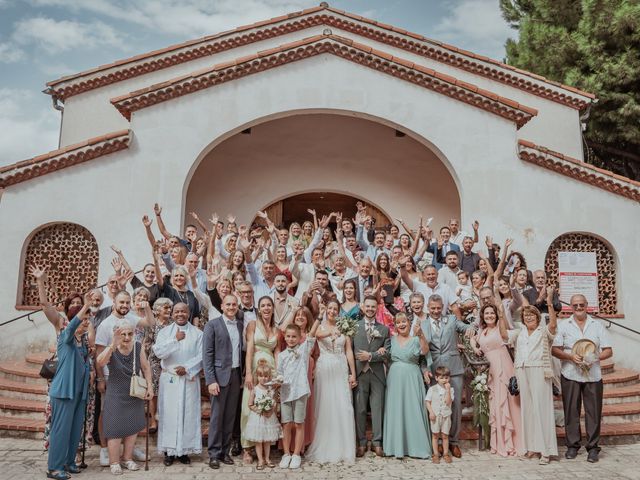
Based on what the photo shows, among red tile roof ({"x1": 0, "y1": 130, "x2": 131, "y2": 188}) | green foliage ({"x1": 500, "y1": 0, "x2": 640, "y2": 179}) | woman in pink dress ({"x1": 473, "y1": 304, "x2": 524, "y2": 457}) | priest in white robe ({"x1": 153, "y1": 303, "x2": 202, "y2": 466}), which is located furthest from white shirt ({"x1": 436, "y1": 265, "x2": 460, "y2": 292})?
green foliage ({"x1": 500, "y1": 0, "x2": 640, "y2": 179})

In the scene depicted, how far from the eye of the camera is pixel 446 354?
6.79m

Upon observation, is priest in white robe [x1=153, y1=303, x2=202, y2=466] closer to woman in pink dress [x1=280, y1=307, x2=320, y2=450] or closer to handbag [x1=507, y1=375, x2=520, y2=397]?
woman in pink dress [x1=280, y1=307, x2=320, y2=450]

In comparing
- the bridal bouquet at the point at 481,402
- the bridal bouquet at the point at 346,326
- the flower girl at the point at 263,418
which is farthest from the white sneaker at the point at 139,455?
the bridal bouquet at the point at 481,402

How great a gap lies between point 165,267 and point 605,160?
16200 mm

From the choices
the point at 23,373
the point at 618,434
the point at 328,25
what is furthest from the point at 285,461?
the point at 328,25

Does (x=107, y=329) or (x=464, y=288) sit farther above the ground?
(x=464, y=288)

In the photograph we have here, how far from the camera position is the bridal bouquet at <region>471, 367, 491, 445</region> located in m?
6.84

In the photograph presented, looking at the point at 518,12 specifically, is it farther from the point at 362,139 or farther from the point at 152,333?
the point at 152,333

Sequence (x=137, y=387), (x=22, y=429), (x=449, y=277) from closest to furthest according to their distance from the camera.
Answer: (x=137, y=387)
(x=22, y=429)
(x=449, y=277)

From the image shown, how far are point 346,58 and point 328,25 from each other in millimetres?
5023

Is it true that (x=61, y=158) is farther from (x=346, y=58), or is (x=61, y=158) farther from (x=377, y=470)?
(x=377, y=470)

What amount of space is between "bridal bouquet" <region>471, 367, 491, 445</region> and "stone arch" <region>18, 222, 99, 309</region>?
7446 mm

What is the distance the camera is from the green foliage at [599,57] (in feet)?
49.0

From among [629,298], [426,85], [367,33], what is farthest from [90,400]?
[367,33]
